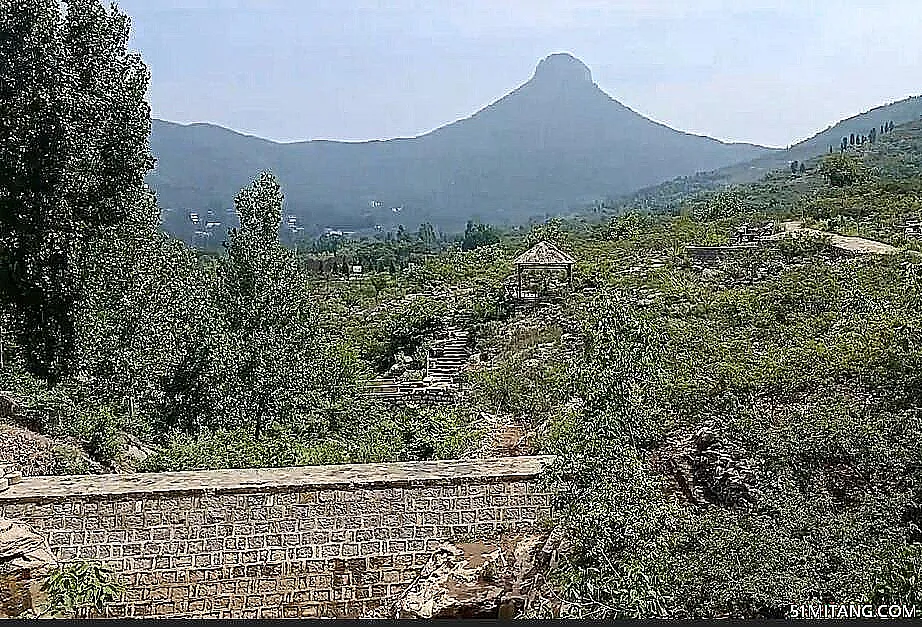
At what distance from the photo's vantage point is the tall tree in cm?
253

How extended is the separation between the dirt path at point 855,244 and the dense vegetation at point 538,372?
3.2 inches

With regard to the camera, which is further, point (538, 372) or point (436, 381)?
point (436, 381)

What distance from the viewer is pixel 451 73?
2492 mm

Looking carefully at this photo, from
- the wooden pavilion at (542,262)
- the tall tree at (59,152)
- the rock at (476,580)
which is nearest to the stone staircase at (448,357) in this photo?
the wooden pavilion at (542,262)

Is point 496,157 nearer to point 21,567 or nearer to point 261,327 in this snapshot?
point 261,327

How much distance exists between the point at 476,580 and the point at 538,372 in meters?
0.92

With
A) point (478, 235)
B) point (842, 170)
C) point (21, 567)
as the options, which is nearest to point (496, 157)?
point (478, 235)

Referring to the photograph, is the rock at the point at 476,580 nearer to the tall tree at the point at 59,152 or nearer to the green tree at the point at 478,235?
the tall tree at the point at 59,152

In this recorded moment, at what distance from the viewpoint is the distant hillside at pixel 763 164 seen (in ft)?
13.6

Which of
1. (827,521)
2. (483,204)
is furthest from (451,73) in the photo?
(483,204)

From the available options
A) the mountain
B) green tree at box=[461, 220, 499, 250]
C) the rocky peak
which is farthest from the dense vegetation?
green tree at box=[461, 220, 499, 250]

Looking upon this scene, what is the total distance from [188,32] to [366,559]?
1683 mm

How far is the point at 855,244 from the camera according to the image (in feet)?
12.1

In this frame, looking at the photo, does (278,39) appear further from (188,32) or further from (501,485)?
(501,485)
